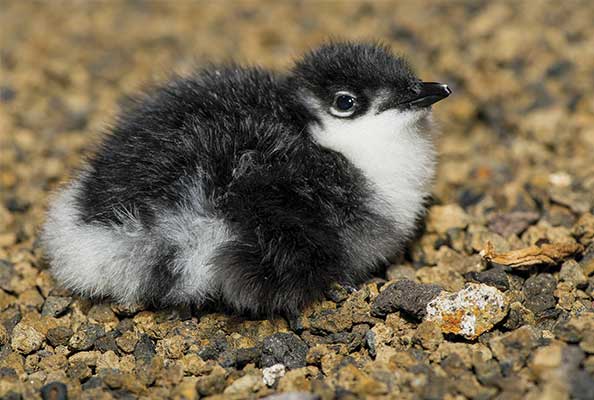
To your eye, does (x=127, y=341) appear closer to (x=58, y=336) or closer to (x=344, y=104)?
(x=58, y=336)

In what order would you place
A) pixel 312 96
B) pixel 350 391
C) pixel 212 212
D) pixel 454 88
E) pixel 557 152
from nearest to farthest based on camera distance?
pixel 350 391 < pixel 212 212 < pixel 312 96 < pixel 557 152 < pixel 454 88

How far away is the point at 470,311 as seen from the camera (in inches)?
112

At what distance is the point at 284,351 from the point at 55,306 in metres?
1.02

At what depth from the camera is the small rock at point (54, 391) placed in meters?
2.71

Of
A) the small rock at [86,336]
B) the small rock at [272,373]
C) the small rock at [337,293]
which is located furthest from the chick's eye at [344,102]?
the small rock at [86,336]

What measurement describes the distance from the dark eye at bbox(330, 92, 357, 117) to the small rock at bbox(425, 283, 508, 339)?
840 millimetres

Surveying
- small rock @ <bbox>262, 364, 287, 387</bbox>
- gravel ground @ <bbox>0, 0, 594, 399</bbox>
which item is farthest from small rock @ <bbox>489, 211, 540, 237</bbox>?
small rock @ <bbox>262, 364, 287, 387</bbox>

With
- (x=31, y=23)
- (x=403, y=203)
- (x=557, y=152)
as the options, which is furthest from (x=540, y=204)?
(x=31, y=23)

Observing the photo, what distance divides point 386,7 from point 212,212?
3443 millimetres

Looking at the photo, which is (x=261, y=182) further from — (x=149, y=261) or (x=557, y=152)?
(x=557, y=152)

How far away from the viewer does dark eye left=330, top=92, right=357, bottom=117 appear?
3152 mm

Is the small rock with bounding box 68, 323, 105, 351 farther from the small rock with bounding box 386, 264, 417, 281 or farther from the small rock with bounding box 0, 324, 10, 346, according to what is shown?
the small rock with bounding box 386, 264, 417, 281

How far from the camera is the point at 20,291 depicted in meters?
3.40

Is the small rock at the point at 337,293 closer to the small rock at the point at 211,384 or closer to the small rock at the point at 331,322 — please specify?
the small rock at the point at 331,322
